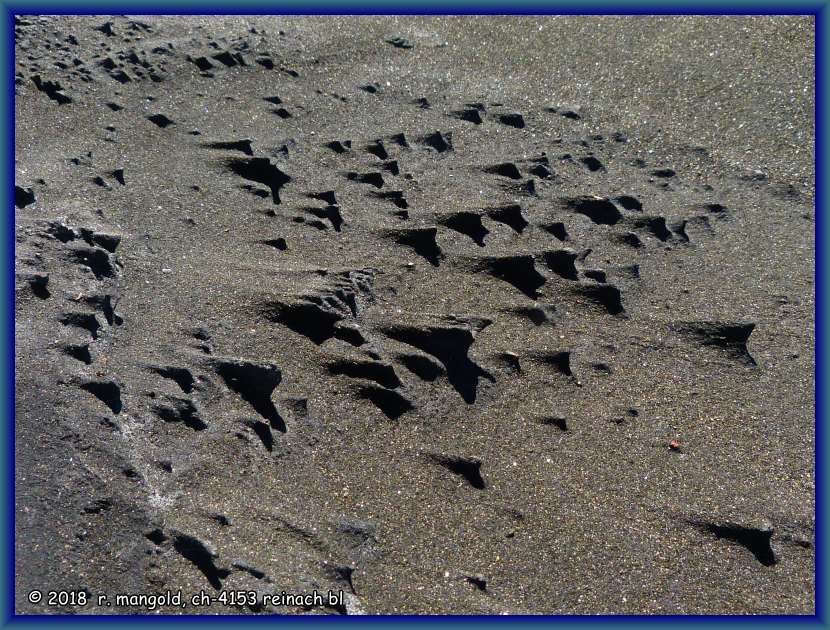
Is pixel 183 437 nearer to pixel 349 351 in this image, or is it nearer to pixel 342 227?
pixel 349 351

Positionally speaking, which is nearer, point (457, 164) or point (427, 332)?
point (427, 332)

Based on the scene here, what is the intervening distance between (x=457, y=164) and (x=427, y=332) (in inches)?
57.6

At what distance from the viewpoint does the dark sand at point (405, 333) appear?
2.41 meters

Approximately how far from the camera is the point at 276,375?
277cm

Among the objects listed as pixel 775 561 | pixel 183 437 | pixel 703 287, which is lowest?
pixel 775 561

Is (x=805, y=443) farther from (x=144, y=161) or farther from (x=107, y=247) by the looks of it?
(x=144, y=161)

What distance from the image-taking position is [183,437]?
2.58 meters

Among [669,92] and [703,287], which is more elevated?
[669,92]

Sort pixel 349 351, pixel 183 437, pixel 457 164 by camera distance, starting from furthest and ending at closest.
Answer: pixel 457 164 < pixel 349 351 < pixel 183 437

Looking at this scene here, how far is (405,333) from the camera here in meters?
3.09

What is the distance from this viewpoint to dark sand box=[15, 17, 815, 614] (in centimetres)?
241

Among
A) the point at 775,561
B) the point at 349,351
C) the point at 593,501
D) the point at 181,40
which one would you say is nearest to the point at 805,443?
the point at 775,561

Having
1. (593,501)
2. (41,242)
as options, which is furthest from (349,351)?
(41,242)

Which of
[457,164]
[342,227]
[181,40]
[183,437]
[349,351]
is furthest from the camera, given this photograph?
[181,40]
